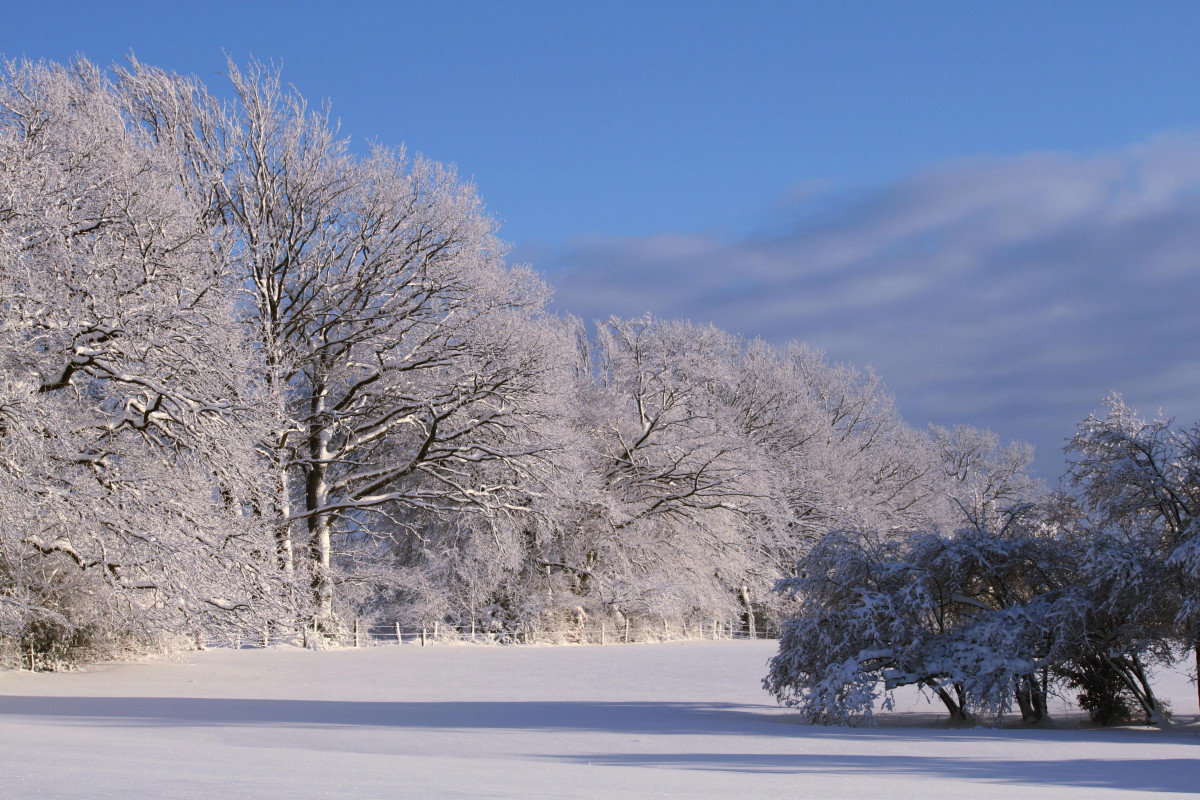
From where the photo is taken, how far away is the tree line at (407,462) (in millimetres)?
12383

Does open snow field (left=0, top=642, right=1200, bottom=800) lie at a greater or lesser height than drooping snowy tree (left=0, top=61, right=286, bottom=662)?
lesser

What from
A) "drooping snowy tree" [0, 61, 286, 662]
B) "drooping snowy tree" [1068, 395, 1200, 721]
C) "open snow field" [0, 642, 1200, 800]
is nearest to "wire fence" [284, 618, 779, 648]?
"open snow field" [0, 642, 1200, 800]

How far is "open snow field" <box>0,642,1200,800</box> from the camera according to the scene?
608 cm

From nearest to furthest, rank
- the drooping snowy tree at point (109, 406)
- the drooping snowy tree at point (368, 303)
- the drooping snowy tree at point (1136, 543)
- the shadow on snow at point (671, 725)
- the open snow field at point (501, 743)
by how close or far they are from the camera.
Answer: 1. the open snow field at point (501, 743)
2. the shadow on snow at point (671, 725)
3. the drooping snowy tree at point (1136, 543)
4. the drooping snowy tree at point (109, 406)
5. the drooping snowy tree at point (368, 303)

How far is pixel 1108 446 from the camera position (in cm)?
1234

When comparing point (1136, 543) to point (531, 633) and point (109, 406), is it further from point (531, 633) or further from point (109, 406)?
point (531, 633)

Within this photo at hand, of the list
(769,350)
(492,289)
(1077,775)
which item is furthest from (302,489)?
(769,350)

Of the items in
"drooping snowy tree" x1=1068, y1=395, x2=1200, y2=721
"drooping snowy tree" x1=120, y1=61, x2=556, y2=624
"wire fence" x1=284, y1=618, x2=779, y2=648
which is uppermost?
"drooping snowy tree" x1=120, y1=61, x2=556, y2=624

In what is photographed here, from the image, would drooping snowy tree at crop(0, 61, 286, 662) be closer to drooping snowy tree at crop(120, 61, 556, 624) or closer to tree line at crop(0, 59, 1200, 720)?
tree line at crop(0, 59, 1200, 720)

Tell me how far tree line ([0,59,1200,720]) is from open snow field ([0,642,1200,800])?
1.19 metres

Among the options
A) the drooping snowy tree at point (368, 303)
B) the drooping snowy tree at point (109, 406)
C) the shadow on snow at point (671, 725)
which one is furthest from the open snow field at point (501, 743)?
the drooping snowy tree at point (368, 303)

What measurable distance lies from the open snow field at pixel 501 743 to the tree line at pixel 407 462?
1189mm

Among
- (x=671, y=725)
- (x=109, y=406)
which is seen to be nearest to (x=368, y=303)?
(x=109, y=406)

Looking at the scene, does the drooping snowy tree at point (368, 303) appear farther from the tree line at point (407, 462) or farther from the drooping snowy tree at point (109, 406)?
the drooping snowy tree at point (109, 406)
